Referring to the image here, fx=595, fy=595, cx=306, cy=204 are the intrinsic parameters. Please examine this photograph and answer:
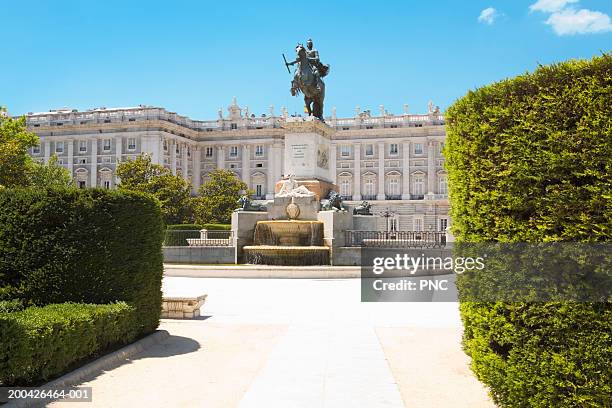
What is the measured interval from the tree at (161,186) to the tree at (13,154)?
55.8 feet

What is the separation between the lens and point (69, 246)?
8.24 meters

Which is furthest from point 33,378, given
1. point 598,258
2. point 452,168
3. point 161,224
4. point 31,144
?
point 31,144

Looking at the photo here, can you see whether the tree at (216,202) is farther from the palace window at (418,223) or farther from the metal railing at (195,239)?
the palace window at (418,223)

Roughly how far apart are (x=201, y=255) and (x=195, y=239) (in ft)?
11.6

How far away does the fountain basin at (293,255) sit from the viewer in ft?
73.1

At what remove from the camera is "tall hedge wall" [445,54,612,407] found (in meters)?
4.59

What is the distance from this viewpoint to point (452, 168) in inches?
242

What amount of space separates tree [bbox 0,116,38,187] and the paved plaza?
93.6 feet

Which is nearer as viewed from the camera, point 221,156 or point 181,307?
point 181,307

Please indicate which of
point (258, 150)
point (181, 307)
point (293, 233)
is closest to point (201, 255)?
point (293, 233)

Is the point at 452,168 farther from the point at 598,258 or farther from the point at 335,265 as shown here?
the point at 335,265

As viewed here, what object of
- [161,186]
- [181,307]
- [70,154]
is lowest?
[181,307]

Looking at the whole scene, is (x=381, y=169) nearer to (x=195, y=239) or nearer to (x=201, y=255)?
(x=195, y=239)

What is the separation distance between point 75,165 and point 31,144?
59166 mm
